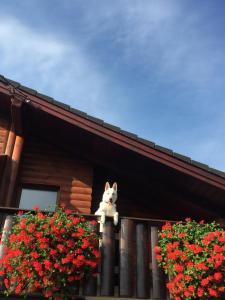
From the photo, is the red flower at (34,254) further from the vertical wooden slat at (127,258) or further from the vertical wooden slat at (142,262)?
the vertical wooden slat at (142,262)

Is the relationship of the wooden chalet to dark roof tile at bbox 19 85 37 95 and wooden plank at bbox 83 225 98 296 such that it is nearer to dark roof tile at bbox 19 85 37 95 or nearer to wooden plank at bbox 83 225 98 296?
dark roof tile at bbox 19 85 37 95

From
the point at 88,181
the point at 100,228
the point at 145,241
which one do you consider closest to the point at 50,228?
the point at 100,228

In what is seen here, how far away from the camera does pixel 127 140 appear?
34.1ft

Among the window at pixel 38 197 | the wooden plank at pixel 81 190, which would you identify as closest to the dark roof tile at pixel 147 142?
the wooden plank at pixel 81 190

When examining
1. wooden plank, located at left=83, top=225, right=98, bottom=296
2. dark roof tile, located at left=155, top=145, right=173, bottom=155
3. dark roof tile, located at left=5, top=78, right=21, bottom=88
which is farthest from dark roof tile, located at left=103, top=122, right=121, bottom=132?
wooden plank, located at left=83, top=225, right=98, bottom=296

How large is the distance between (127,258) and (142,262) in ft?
0.98

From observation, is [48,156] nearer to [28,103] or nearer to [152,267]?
[28,103]

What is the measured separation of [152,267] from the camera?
27.5 ft

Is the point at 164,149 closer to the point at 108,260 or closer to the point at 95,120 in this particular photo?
the point at 95,120

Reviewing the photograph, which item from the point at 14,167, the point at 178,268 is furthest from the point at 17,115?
the point at 178,268

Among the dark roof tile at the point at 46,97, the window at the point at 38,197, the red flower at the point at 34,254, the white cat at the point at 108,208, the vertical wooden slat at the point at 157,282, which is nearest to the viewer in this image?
the red flower at the point at 34,254

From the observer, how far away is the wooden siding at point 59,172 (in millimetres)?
11477

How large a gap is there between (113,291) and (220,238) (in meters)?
2.11

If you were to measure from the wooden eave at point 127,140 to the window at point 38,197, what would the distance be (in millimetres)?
2032
